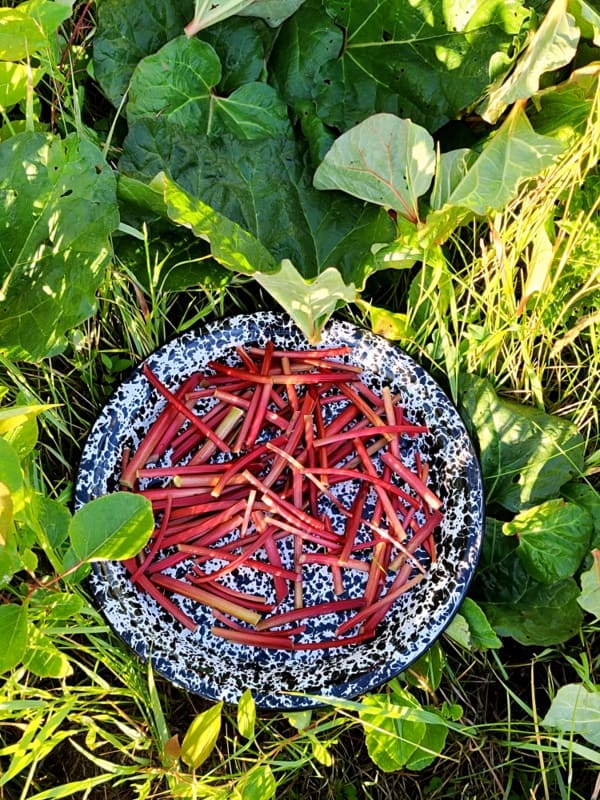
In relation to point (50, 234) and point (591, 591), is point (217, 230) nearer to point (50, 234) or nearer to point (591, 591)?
point (50, 234)

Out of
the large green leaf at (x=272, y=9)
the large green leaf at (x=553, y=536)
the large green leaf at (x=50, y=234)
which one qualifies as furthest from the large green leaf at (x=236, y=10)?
the large green leaf at (x=553, y=536)

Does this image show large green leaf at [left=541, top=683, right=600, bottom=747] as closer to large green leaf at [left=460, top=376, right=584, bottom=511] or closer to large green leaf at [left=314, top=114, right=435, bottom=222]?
large green leaf at [left=460, top=376, right=584, bottom=511]

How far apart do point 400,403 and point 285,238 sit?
0.33 m

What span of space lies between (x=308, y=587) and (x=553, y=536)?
405 millimetres

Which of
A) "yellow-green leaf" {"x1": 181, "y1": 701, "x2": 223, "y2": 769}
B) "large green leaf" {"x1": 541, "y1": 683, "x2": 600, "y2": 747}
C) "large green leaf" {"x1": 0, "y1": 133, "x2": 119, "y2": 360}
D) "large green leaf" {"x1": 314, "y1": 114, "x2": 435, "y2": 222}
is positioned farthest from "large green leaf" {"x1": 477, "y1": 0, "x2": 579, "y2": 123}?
"yellow-green leaf" {"x1": 181, "y1": 701, "x2": 223, "y2": 769}

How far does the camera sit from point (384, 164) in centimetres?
125

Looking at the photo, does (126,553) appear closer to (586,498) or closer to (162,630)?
(162,630)

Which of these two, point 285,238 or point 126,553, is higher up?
point 285,238

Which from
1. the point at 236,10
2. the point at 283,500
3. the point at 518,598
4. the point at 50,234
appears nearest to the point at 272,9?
the point at 236,10

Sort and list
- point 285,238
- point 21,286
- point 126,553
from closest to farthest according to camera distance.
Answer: point 126,553 < point 21,286 < point 285,238

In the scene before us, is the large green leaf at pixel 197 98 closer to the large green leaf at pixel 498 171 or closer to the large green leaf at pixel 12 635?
the large green leaf at pixel 498 171

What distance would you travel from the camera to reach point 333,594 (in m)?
1.33

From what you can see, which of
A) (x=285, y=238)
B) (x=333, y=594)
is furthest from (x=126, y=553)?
(x=285, y=238)

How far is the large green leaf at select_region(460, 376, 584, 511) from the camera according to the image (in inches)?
53.1
